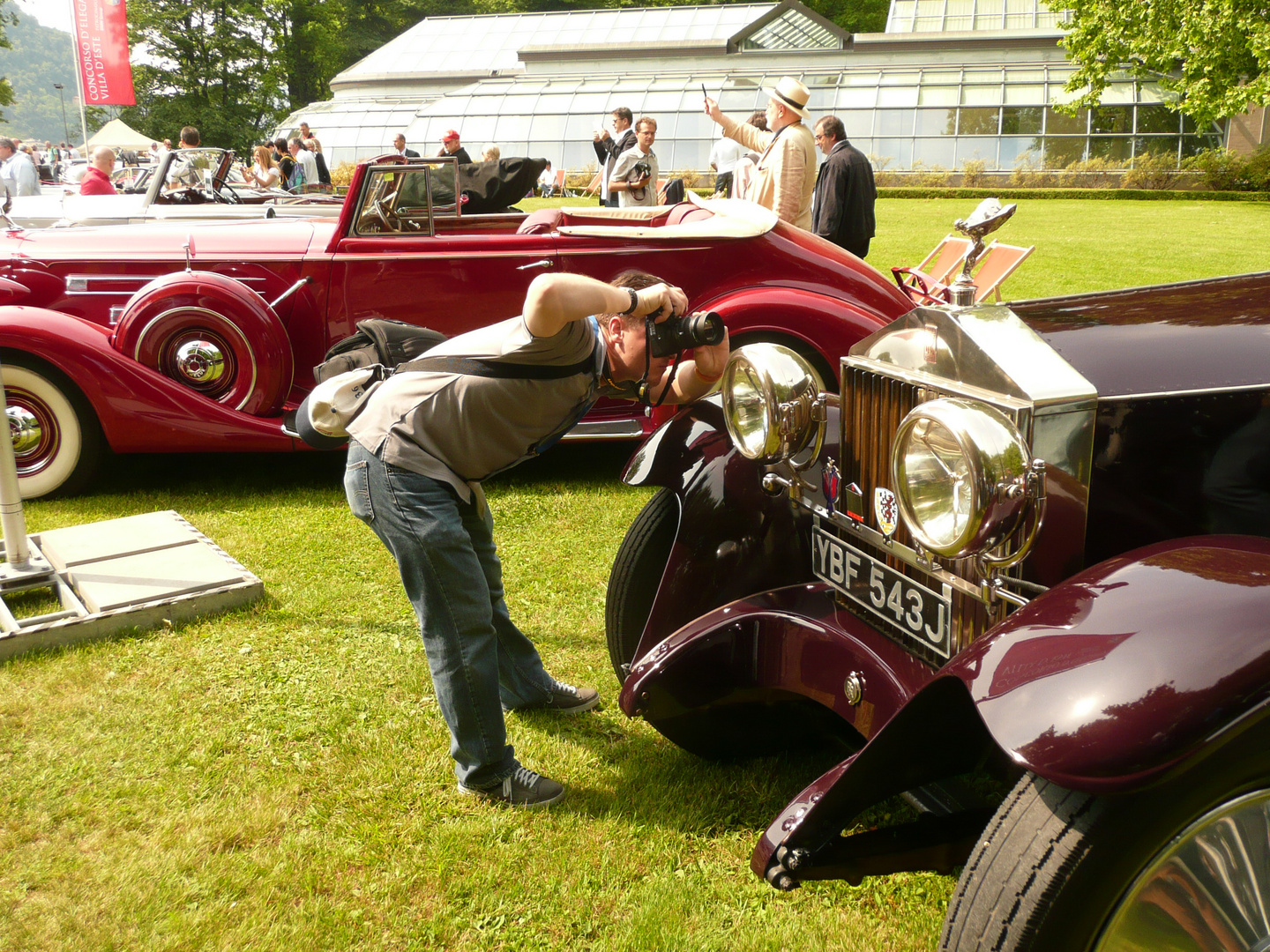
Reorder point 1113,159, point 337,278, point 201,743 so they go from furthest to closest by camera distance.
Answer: point 1113,159, point 337,278, point 201,743

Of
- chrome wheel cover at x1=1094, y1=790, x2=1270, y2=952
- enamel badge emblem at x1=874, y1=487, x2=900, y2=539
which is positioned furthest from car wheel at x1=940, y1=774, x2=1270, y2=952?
enamel badge emblem at x1=874, y1=487, x2=900, y2=539

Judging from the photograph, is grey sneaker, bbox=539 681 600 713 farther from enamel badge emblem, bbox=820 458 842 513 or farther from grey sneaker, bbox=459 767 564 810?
enamel badge emblem, bbox=820 458 842 513

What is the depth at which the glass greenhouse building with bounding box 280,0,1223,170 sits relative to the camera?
2567cm

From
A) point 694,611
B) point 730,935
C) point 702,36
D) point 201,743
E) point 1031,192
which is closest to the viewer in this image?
point 730,935

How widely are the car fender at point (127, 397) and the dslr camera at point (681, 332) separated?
3285mm

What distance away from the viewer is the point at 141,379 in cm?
487

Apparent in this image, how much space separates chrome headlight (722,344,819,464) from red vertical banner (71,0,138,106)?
2221 centimetres

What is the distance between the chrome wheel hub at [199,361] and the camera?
502cm

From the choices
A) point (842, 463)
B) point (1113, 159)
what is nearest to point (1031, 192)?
point (1113, 159)

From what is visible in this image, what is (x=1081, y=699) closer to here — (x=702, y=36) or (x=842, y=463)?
(x=842, y=463)

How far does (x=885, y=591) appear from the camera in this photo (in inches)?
84.7

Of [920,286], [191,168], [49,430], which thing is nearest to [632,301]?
[49,430]

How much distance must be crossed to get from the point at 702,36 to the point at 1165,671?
3718 cm

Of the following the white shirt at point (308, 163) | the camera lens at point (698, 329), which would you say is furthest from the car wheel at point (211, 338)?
the white shirt at point (308, 163)
